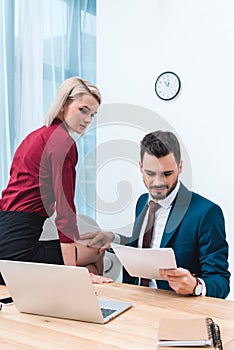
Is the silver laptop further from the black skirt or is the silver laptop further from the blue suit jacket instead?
the black skirt

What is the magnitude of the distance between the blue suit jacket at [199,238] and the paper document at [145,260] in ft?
0.84

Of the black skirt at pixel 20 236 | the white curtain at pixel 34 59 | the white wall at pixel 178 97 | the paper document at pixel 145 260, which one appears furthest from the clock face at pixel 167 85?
the paper document at pixel 145 260

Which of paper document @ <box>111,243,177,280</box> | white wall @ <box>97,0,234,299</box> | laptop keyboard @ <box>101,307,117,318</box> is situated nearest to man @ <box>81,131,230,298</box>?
paper document @ <box>111,243,177,280</box>

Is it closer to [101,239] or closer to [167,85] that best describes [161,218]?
[101,239]

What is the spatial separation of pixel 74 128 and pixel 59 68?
1124mm

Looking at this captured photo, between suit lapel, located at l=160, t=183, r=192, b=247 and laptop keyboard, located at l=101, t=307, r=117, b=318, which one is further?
suit lapel, located at l=160, t=183, r=192, b=247

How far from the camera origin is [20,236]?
219cm

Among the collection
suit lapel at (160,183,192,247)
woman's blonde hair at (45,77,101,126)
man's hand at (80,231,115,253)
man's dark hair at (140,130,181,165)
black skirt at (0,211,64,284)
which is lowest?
man's hand at (80,231,115,253)

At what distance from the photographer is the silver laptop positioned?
1341mm

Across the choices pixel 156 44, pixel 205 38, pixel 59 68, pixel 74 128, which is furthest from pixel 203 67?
pixel 74 128

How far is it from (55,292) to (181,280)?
0.44 meters

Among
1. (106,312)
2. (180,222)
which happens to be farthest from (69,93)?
(106,312)

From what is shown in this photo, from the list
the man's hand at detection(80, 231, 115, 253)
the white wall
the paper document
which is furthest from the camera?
the white wall

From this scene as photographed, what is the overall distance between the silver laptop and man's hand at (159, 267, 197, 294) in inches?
8.1
